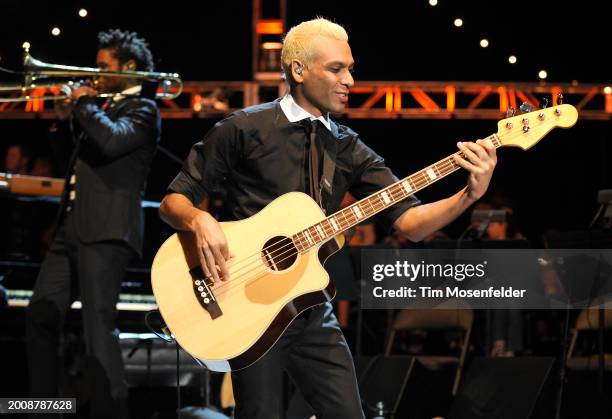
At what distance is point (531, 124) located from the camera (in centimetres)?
352

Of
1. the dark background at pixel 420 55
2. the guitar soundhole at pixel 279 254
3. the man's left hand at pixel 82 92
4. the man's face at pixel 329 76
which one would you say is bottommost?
the guitar soundhole at pixel 279 254

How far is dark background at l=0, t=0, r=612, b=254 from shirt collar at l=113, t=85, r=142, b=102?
80cm

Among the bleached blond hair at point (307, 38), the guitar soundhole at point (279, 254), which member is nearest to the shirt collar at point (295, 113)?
the bleached blond hair at point (307, 38)

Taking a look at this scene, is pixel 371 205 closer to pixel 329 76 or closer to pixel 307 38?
pixel 329 76

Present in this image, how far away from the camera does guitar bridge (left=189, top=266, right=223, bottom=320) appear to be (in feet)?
11.0

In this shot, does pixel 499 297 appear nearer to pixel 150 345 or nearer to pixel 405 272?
pixel 405 272

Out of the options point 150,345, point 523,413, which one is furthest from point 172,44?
point 523,413

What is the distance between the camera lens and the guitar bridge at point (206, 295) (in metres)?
3.34

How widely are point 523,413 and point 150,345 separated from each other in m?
2.84

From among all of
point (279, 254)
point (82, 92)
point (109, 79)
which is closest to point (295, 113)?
point (279, 254)

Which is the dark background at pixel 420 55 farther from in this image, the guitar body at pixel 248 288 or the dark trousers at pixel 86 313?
the guitar body at pixel 248 288

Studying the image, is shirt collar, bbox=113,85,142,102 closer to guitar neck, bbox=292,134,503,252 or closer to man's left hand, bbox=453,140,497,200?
guitar neck, bbox=292,134,503,252

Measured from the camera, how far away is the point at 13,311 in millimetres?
6871

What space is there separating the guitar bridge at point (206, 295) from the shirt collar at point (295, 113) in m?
0.72
